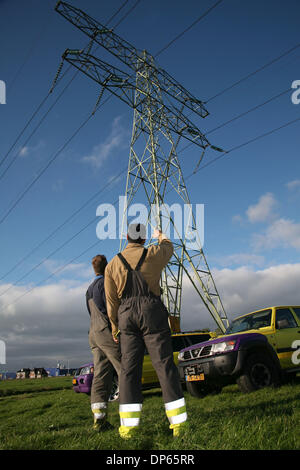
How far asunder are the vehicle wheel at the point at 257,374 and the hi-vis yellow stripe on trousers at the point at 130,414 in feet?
11.0

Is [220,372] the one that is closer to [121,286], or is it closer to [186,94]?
[121,286]

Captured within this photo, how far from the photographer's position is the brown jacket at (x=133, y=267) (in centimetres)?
303

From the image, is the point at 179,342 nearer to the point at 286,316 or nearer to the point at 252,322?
the point at 252,322

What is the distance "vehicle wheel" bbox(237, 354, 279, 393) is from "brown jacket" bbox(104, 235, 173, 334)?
10.8 feet

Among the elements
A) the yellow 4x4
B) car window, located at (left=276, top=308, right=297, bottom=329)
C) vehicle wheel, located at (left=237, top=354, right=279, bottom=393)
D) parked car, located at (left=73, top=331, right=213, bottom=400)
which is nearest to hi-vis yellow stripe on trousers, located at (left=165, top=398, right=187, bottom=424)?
vehicle wheel, located at (left=237, top=354, right=279, bottom=393)

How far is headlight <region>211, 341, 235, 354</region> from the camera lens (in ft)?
18.4

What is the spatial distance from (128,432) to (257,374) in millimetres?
3753

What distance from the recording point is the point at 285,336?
651 cm

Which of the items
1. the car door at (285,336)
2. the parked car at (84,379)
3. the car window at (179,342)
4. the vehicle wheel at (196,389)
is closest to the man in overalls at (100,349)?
the vehicle wheel at (196,389)

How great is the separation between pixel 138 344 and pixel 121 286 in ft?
1.78

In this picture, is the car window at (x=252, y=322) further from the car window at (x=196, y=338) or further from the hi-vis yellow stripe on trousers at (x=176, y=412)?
the hi-vis yellow stripe on trousers at (x=176, y=412)

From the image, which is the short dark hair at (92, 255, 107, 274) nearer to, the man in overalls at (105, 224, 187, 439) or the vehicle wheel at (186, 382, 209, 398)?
the man in overalls at (105, 224, 187, 439)
